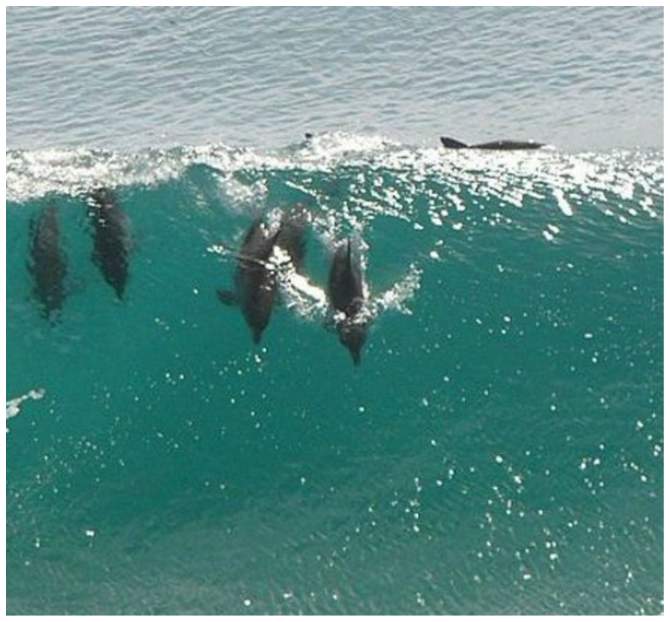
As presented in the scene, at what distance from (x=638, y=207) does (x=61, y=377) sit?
40.3ft

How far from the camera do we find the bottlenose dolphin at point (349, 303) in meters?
21.8

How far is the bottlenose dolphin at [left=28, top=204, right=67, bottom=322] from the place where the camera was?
75.4ft

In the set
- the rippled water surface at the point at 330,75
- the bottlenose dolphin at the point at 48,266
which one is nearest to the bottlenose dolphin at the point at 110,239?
the bottlenose dolphin at the point at 48,266

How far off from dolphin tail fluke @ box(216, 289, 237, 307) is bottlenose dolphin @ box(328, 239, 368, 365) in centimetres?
188

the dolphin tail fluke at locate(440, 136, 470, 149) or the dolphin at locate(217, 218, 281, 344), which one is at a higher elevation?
the dolphin tail fluke at locate(440, 136, 470, 149)

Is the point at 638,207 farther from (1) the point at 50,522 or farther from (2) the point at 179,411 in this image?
(1) the point at 50,522

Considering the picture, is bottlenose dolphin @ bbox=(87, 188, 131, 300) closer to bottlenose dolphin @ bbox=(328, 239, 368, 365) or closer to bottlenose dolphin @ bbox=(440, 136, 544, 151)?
bottlenose dolphin @ bbox=(328, 239, 368, 365)

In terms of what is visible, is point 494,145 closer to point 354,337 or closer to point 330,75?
point 354,337

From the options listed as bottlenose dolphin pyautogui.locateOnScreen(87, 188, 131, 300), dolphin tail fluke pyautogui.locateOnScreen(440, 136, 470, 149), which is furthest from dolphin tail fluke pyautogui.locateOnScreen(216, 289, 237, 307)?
dolphin tail fluke pyautogui.locateOnScreen(440, 136, 470, 149)

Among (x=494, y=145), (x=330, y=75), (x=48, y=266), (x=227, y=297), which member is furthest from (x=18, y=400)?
(x=330, y=75)

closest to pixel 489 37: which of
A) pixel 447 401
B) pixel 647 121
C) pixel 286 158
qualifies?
pixel 647 121

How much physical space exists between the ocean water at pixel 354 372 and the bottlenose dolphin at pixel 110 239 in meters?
0.19

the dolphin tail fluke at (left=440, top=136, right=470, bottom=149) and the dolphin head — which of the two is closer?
the dolphin head

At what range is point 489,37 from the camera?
3225 cm
